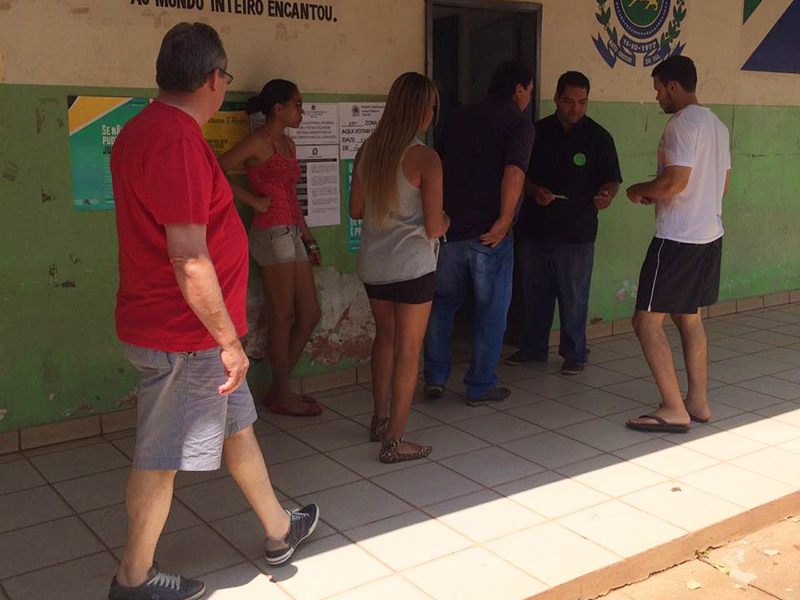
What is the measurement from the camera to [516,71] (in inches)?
183

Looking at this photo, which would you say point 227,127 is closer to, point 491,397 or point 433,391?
point 433,391

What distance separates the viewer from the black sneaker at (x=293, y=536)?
3018mm

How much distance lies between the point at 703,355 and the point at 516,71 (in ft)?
5.77

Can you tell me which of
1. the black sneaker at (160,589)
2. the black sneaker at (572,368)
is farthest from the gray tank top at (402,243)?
the black sneaker at (572,368)

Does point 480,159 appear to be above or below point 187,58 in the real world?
below

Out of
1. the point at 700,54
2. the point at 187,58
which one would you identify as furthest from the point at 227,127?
the point at 700,54

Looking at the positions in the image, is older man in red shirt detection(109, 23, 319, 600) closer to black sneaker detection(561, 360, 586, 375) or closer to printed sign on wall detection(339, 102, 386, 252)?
printed sign on wall detection(339, 102, 386, 252)

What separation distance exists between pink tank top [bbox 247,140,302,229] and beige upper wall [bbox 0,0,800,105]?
17.0 inches

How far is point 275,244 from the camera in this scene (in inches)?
178

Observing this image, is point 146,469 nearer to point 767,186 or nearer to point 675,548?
point 675,548

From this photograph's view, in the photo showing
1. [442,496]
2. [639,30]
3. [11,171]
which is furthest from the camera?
[639,30]

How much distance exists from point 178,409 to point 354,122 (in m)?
2.70

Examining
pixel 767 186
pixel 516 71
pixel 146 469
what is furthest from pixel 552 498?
pixel 767 186

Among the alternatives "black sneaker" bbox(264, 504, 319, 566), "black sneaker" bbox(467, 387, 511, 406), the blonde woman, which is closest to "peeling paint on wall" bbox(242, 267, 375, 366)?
"black sneaker" bbox(467, 387, 511, 406)
